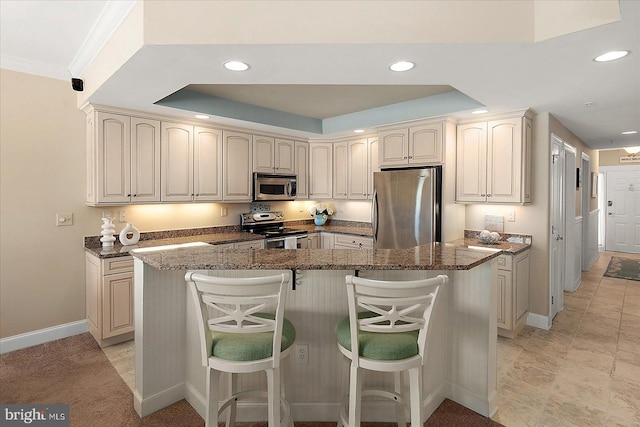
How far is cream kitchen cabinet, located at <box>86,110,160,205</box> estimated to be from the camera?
131 inches

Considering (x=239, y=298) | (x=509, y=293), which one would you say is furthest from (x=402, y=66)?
(x=509, y=293)

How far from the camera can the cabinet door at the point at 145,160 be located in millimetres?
3551

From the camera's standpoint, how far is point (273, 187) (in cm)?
477

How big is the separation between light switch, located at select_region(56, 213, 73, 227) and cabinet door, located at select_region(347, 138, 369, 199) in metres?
3.37

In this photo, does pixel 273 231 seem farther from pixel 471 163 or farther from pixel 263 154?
pixel 471 163

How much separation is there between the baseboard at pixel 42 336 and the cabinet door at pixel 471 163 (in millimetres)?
4353

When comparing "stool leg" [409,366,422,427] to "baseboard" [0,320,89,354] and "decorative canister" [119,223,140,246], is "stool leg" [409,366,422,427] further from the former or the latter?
"baseboard" [0,320,89,354]

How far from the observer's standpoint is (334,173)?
5199 mm

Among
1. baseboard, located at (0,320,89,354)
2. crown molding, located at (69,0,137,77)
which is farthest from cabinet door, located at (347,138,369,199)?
baseboard, located at (0,320,89,354)

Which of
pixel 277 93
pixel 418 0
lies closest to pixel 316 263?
pixel 418 0

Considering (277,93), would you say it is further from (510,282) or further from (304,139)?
(510,282)

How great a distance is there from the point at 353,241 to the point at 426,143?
1.64 metres

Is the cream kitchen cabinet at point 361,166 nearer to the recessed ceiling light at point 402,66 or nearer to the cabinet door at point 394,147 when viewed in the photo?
the cabinet door at point 394,147

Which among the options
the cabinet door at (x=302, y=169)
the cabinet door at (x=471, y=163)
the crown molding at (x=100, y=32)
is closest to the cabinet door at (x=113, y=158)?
the crown molding at (x=100, y=32)
